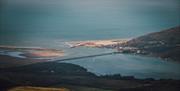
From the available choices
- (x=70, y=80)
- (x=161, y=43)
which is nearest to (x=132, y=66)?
(x=161, y=43)

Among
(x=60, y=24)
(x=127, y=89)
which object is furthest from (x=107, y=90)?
(x=60, y=24)

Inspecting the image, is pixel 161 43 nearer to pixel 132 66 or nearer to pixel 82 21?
pixel 132 66

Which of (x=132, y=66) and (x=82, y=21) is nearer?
(x=132, y=66)

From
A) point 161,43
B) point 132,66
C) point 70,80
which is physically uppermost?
point 161,43

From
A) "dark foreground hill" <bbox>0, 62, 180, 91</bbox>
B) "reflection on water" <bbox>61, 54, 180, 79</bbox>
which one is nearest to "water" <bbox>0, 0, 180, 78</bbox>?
"reflection on water" <bbox>61, 54, 180, 79</bbox>

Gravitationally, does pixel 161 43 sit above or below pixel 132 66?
above

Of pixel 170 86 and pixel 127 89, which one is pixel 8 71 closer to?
pixel 127 89

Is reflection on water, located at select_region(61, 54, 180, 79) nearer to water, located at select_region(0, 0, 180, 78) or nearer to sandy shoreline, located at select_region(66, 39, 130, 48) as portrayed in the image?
water, located at select_region(0, 0, 180, 78)
